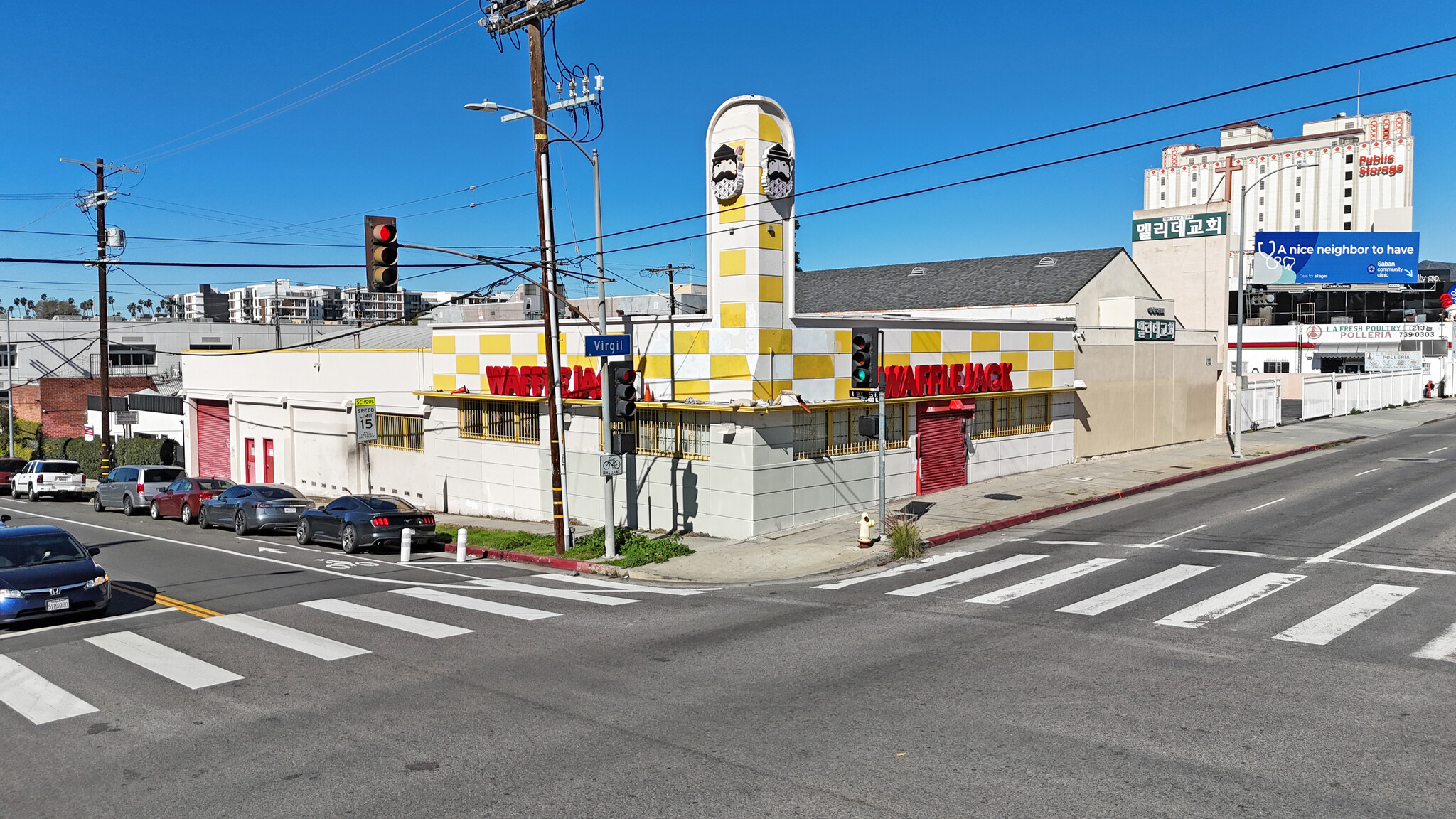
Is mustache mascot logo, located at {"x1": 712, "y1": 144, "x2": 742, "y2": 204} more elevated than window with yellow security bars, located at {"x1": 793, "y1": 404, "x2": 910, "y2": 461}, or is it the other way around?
mustache mascot logo, located at {"x1": 712, "y1": 144, "x2": 742, "y2": 204}

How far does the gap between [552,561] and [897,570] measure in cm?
778

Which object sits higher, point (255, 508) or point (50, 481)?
point (255, 508)

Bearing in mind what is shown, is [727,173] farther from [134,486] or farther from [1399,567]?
[134,486]

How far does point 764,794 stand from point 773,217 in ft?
53.0

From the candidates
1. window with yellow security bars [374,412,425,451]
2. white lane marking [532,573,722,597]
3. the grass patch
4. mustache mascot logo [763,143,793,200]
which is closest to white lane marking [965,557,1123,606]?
white lane marking [532,573,722,597]

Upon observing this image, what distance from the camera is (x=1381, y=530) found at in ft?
64.7

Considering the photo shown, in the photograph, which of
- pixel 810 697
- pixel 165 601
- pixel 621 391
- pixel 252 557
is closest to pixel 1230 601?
pixel 810 697

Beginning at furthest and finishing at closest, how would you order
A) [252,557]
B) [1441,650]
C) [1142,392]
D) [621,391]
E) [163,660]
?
[1142,392], [252,557], [621,391], [163,660], [1441,650]

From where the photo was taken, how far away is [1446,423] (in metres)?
48.1

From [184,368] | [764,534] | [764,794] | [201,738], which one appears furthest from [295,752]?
[184,368]

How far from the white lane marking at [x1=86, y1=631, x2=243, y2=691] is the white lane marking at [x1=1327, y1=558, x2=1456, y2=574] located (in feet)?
55.6

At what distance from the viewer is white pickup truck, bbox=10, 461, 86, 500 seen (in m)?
42.6

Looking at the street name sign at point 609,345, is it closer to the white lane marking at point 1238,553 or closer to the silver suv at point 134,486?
the white lane marking at point 1238,553

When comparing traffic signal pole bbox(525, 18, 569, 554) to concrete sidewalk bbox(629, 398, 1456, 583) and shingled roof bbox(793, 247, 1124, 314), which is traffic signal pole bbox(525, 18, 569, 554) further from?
shingled roof bbox(793, 247, 1124, 314)
